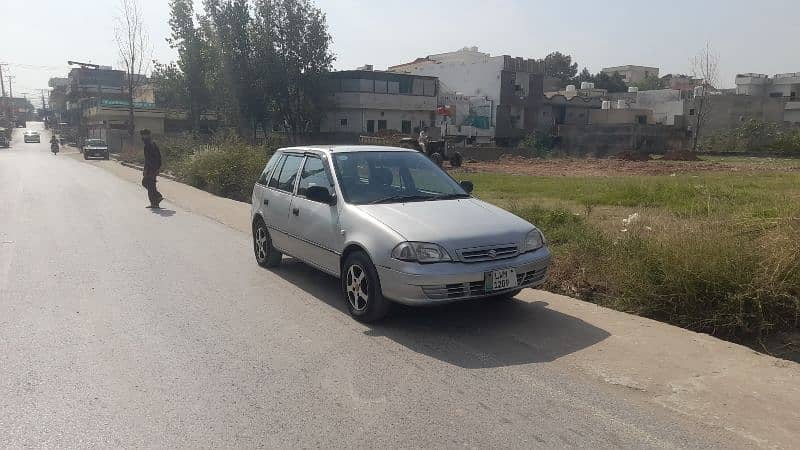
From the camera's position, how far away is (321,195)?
616cm

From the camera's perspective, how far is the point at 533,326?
5.50 m

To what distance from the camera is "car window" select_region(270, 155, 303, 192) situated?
7254 millimetres

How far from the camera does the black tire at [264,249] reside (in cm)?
782

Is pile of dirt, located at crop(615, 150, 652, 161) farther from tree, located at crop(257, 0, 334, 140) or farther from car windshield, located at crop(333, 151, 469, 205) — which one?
car windshield, located at crop(333, 151, 469, 205)

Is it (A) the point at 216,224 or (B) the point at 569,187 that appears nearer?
(A) the point at 216,224

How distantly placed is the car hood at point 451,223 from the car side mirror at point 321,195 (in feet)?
1.34

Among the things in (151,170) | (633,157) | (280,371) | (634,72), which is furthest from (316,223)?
(634,72)

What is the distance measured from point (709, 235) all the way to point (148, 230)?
921 cm

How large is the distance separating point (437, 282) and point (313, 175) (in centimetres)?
247

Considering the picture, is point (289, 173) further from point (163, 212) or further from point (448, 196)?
point (163, 212)

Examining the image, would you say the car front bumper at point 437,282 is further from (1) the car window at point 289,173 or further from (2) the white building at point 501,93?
(2) the white building at point 501,93

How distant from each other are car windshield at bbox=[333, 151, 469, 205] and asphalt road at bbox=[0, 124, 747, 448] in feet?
3.85

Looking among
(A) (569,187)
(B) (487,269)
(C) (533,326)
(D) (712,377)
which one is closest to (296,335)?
(B) (487,269)

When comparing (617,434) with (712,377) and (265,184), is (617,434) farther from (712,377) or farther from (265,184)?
(265,184)
